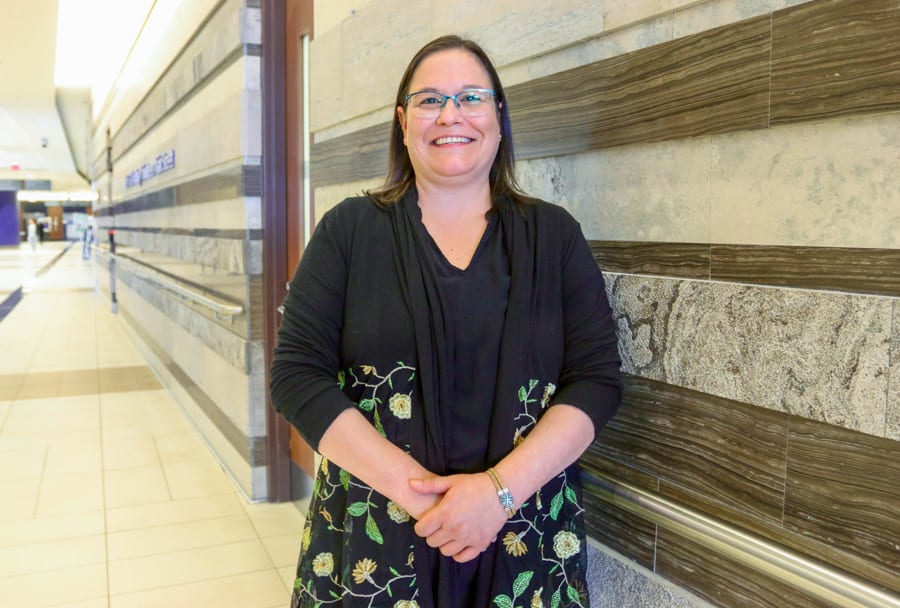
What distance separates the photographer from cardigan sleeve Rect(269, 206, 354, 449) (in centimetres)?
143

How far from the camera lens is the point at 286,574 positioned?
335cm

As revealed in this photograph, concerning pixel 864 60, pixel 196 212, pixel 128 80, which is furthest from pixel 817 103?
pixel 128 80

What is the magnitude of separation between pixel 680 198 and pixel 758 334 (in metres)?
0.31

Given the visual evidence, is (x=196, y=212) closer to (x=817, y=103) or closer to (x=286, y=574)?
(x=286, y=574)

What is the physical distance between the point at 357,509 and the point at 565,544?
1.31 feet

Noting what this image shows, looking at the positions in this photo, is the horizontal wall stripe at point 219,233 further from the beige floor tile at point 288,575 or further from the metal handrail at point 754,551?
the metal handrail at point 754,551

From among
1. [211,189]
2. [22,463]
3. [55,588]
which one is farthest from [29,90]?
[55,588]

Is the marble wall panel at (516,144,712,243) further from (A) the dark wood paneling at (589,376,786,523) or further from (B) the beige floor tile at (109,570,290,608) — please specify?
(B) the beige floor tile at (109,570,290,608)

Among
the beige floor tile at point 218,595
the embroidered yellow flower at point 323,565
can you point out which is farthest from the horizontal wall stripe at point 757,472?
the beige floor tile at point 218,595

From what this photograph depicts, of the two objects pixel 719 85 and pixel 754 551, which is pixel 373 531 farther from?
pixel 719 85

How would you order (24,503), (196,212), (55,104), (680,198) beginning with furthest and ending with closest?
(55,104) < (196,212) < (24,503) < (680,198)

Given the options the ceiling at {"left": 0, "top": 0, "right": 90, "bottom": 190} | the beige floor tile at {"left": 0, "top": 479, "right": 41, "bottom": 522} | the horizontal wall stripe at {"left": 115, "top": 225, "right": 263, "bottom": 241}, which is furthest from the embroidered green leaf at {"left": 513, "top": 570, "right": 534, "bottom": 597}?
the ceiling at {"left": 0, "top": 0, "right": 90, "bottom": 190}

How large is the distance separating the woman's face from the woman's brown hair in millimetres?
18

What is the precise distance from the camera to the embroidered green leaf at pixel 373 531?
1442mm
